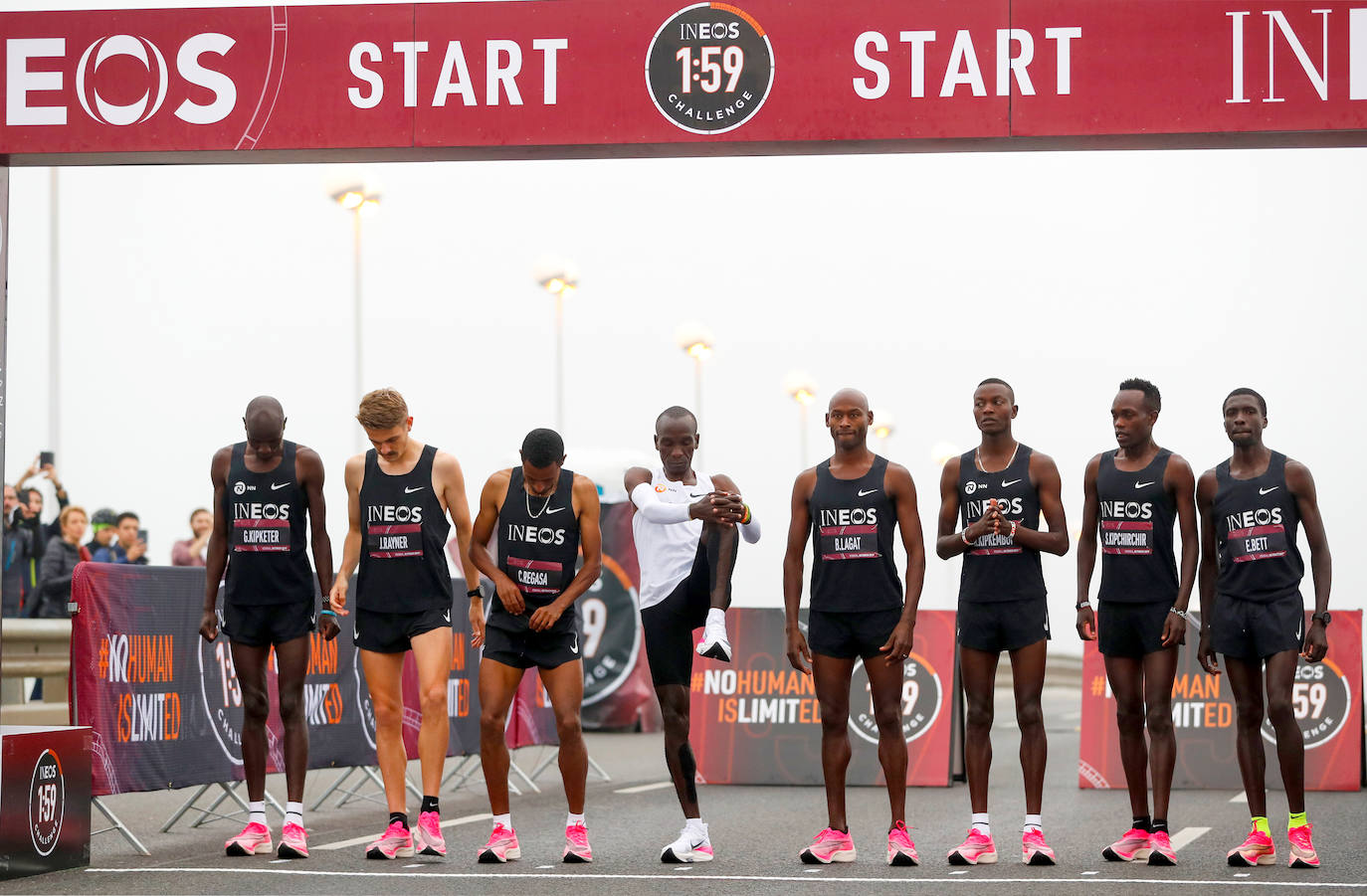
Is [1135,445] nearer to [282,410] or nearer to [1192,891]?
[1192,891]

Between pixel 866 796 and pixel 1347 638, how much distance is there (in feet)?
12.6

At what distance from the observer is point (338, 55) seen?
821cm

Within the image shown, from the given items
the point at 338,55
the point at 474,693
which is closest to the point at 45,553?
the point at 474,693

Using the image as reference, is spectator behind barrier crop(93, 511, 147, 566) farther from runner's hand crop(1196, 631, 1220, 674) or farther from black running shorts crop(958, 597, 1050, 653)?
runner's hand crop(1196, 631, 1220, 674)

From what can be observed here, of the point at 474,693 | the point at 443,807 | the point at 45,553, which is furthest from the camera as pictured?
the point at 45,553

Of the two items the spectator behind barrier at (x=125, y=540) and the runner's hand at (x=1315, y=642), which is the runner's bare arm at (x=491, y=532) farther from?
the spectator behind barrier at (x=125, y=540)

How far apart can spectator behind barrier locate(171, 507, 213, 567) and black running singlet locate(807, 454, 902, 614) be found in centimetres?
910

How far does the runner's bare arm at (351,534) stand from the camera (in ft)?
29.0

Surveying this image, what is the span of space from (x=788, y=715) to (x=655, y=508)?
550 cm

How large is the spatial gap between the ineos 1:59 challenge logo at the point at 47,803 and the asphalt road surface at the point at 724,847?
18 centimetres

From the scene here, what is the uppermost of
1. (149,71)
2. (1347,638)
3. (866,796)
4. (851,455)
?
(149,71)

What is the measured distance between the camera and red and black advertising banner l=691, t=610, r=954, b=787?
13477 millimetres

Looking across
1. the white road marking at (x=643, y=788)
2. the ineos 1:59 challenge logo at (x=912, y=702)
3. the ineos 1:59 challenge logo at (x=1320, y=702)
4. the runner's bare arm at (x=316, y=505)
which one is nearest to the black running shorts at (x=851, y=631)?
the runner's bare arm at (x=316, y=505)

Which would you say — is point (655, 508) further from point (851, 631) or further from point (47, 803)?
point (47, 803)
